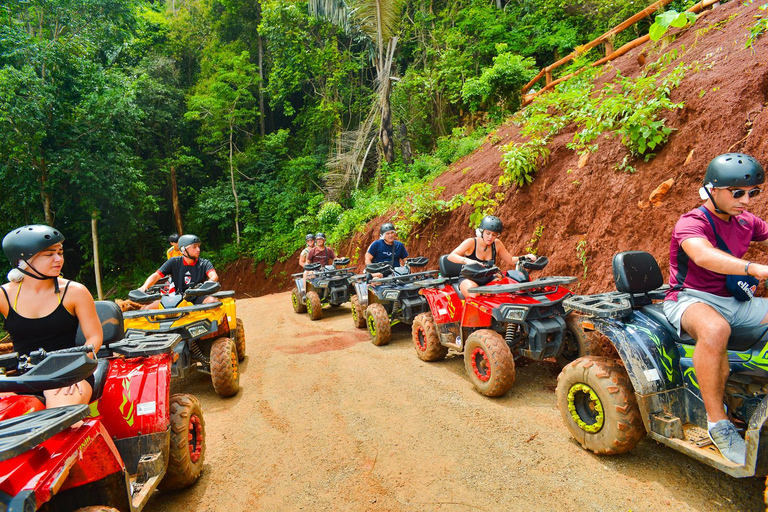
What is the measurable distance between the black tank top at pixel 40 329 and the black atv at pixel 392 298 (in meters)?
4.17

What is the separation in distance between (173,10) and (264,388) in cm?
3181

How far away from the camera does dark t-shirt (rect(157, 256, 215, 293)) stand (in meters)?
5.68

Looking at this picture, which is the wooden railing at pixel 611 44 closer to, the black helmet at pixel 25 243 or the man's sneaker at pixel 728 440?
Result: the man's sneaker at pixel 728 440

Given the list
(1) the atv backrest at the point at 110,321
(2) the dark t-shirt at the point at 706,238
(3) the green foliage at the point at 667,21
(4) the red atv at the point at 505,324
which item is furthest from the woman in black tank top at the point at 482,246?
(1) the atv backrest at the point at 110,321

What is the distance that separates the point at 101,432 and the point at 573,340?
4.08 metres

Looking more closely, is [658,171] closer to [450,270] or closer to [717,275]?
[450,270]

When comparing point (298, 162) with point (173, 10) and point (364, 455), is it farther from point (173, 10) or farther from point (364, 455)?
point (364, 455)

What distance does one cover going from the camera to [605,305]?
2.98 meters

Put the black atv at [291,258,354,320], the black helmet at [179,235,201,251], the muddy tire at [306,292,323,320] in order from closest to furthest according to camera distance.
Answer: the black helmet at [179,235,201,251]
the muddy tire at [306,292,323,320]
the black atv at [291,258,354,320]

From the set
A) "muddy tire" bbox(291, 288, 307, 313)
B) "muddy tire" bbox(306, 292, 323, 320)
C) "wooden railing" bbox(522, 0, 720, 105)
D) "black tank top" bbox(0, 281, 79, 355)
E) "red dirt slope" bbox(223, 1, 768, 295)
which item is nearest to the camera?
"black tank top" bbox(0, 281, 79, 355)

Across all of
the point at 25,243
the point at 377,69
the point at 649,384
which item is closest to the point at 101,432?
the point at 25,243

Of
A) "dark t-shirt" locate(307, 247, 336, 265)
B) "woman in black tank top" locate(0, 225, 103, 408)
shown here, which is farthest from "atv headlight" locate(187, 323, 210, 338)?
"dark t-shirt" locate(307, 247, 336, 265)

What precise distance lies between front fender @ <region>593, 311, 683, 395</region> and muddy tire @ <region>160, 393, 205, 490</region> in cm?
301

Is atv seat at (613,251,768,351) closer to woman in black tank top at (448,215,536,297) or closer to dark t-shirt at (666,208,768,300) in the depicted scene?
dark t-shirt at (666,208,768,300)
